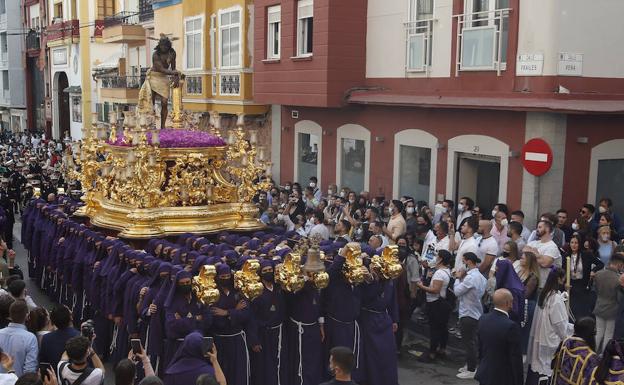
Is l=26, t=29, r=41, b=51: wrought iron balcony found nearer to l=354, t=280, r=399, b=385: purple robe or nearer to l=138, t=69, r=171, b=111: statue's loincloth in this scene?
l=138, t=69, r=171, b=111: statue's loincloth

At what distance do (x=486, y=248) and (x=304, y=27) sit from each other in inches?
363

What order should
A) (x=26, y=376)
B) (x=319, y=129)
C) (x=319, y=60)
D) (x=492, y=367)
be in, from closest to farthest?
(x=26, y=376)
(x=492, y=367)
(x=319, y=60)
(x=319, y=129)

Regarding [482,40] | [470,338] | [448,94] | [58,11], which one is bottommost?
[470,338]

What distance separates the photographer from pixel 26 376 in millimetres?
4707

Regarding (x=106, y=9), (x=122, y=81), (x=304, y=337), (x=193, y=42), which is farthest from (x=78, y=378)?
(x=106, y=9)

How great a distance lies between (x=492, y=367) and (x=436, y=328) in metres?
2.55

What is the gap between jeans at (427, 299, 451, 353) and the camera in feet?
31.3

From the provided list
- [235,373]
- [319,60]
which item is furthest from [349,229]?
[319,60]

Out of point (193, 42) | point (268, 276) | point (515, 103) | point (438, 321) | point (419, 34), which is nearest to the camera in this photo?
point (268, 276)

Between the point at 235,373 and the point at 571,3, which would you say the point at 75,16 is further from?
the point at 235,373

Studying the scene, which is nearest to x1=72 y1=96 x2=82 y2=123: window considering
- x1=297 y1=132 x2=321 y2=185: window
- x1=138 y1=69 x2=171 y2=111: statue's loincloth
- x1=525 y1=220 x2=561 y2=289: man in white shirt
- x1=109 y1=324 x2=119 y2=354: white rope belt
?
x1=297 y1=132 x2=321 y2=185: window

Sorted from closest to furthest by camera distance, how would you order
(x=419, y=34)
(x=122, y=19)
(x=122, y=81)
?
1. (x=419, y=34)
2. (x=122, y=81)
3. (x=122, y=19)

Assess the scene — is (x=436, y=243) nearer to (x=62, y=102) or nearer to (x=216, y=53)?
(x=216, y=53)

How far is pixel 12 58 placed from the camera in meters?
47.1
